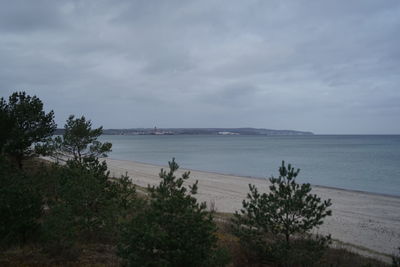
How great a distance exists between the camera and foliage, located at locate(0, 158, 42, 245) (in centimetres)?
699

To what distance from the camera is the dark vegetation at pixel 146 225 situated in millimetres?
5555

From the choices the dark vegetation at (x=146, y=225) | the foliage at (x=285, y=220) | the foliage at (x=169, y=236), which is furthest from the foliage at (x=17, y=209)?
the foliage at (x=285, y=220)

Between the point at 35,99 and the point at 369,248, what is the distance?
1639 cm

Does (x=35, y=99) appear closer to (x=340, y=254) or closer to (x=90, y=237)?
(x=90, y=237)

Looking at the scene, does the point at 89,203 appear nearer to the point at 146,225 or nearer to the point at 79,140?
the point at 146,225

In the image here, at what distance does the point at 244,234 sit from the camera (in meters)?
7.74

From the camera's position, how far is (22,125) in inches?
626

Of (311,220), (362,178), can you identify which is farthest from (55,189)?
(362,178)

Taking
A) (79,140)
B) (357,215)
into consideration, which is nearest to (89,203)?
(79,140)

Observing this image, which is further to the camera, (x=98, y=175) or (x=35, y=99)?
(x=35, y=99)

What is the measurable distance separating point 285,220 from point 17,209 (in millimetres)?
5877

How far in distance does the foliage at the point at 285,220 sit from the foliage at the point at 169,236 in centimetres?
214

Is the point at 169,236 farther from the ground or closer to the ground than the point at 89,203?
farther from the ground

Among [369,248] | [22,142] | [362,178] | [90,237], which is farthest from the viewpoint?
[362,178]
